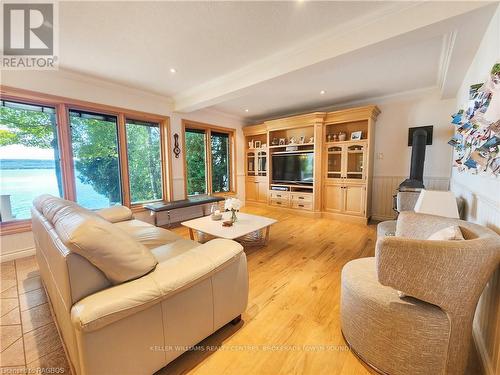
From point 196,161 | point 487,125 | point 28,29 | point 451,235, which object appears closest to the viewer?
point 451,235

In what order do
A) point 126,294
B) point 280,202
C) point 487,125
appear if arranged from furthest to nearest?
1. point 280,202
2. point 487,125
3. point 126,294

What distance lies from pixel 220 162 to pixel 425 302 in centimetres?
464

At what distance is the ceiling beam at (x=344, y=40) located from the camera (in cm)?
156

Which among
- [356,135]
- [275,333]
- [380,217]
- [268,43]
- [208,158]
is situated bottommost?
[275,333]

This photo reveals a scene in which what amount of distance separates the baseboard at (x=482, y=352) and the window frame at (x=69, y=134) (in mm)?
4178

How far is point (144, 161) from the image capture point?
12.8 ft

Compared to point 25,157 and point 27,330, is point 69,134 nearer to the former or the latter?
point 25,157

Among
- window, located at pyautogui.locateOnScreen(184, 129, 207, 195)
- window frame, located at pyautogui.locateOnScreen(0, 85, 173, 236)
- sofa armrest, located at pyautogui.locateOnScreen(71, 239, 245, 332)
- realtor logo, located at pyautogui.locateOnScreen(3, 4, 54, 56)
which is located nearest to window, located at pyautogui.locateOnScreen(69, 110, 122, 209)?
window frame, located at pyautogui.locateOnScreen(0, 85, 173, 236)

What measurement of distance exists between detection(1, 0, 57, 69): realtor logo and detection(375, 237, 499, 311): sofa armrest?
9.76 ft

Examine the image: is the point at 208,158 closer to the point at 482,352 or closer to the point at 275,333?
the point at 275,333

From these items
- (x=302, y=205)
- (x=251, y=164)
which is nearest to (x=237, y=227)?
(x=302, y=205)

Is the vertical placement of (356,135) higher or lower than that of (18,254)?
higher

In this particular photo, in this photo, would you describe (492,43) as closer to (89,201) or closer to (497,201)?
(497,201)

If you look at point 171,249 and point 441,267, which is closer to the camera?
point 441,267
